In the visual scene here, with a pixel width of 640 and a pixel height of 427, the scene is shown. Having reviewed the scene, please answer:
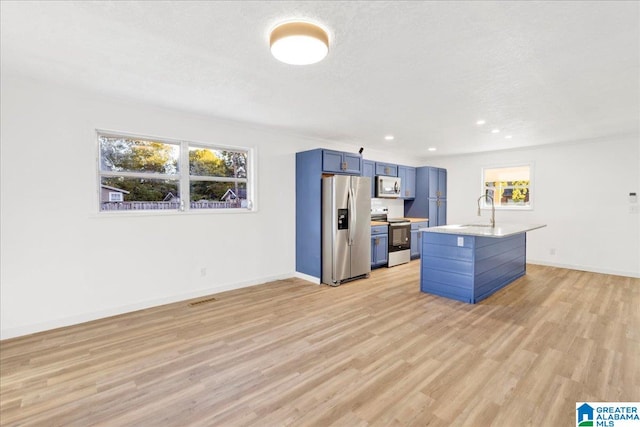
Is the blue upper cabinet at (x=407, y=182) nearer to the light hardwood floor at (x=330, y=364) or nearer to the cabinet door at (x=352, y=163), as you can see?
the cabinet door at (x=352, y=163)

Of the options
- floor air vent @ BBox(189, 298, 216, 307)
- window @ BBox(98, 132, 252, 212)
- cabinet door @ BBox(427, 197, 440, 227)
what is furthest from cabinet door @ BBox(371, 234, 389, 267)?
floor air vent @ BBox(189, 298, 216, 307)

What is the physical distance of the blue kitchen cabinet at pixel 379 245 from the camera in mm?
5594

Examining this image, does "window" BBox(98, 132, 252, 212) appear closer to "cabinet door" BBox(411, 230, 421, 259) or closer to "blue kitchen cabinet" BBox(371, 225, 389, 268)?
"blue kitchen cabinet" BBox(371, 225, 389, 268)

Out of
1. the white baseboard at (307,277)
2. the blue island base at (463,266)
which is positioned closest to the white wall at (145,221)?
the white baseboard at (307,277)

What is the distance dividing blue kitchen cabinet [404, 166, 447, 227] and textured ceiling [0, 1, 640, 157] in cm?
301

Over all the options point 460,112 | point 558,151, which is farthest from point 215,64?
point 558,151

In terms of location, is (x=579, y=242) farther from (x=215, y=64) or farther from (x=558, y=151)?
(x=215, y=64)

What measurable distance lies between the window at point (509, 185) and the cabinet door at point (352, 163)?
3345 millimetres

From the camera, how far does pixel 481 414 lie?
184 centimetres

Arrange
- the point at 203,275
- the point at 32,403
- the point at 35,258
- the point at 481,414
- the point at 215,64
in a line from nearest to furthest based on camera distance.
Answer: the point at 481,414 → the point at 32,403 → the point at 215,64 → the point at 35,258 → the point at 203,275

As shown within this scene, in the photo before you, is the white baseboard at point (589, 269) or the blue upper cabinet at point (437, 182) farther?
the blue upper cabinet at point (437, 182)

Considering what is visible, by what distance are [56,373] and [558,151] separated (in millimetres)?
7959

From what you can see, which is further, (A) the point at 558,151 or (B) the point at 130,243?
(A) the point at 558,151

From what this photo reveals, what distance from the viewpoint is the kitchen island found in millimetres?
3791
